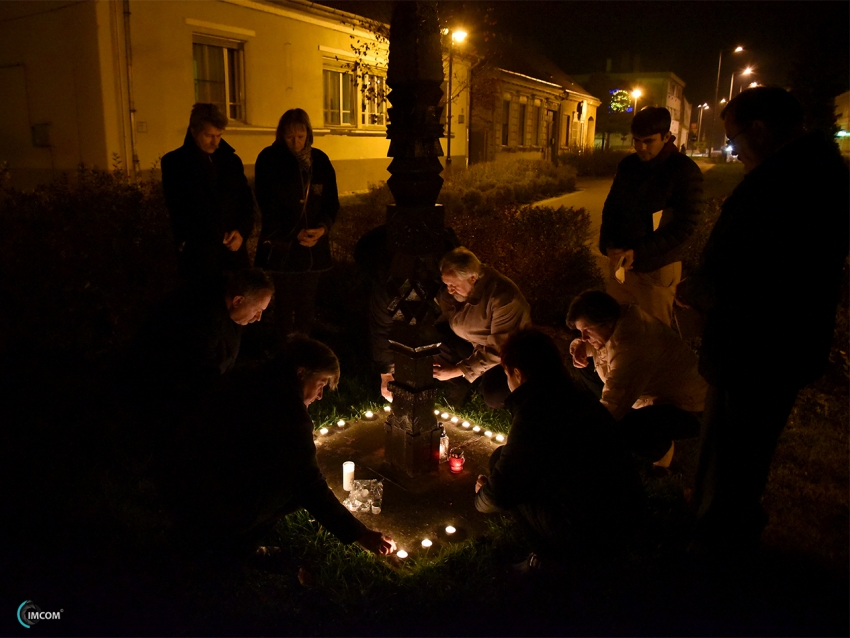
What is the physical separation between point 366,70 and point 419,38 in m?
9.39

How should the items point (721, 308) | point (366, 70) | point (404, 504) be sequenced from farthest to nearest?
point (366, 70), point (404, 504), point (721, 308)

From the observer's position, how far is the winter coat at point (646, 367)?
12.1ft

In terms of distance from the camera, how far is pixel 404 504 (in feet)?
12.5

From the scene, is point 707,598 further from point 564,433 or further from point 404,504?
point 404,504

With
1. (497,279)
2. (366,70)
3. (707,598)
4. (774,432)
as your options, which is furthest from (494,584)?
(366,70)

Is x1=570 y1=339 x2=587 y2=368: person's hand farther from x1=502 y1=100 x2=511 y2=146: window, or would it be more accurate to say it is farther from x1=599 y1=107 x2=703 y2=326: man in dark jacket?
x1=502 y1=100 x2=511 y2=146: window

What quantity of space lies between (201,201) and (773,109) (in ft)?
11.1

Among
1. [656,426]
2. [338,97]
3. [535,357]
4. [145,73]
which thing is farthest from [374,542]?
[338,97]

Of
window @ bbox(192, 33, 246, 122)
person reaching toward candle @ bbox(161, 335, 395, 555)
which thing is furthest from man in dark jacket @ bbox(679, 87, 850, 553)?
window @ bbox(192, 33, 246, 122)

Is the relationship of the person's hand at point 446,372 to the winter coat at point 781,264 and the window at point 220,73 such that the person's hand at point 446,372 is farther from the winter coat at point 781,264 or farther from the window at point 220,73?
the window at point 220,73

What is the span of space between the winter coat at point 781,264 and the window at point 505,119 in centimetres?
2637

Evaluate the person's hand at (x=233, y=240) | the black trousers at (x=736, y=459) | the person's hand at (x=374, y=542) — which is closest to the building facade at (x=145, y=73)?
the person's hand at (x=233, y=240)

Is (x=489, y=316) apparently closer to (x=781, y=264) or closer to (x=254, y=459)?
(x=781, y=264)

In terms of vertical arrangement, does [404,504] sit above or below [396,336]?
below
